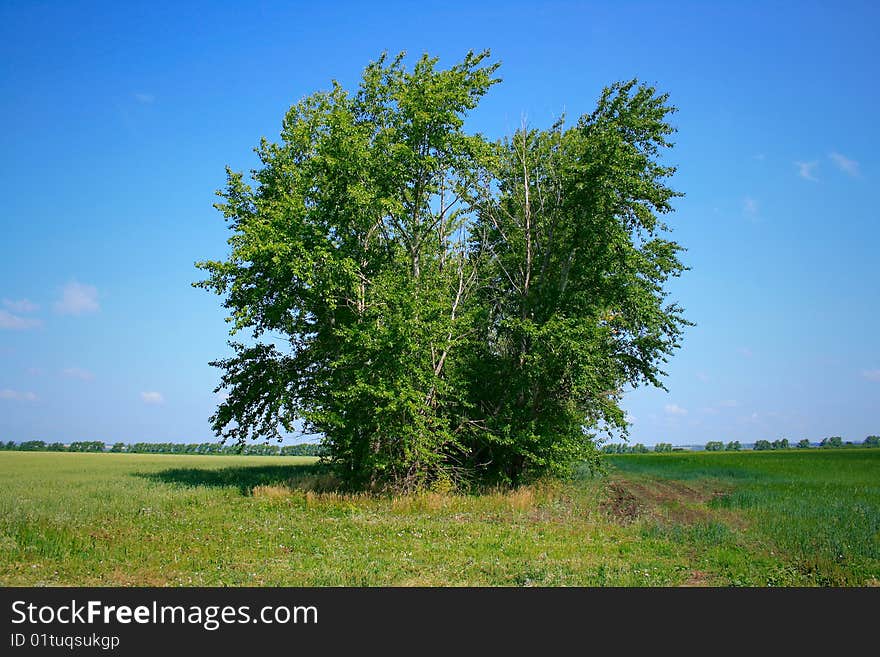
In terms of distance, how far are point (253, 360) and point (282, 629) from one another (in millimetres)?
22631

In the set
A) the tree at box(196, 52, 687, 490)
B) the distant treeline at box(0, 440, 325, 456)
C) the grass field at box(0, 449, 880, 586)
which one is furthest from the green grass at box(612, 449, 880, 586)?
the distant treeline at box(0, 440, 325, 456)

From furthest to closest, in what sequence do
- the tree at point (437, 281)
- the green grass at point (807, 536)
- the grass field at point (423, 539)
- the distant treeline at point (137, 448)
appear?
1. the distant treeline at point (137, 448)
2. the tree at point (437, 281)
3. the green grass at point (807, 536)
4. the grass field at point (423, 539)

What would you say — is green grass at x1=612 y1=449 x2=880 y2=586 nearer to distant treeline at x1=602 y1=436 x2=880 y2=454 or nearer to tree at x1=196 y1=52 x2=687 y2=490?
tree at x1=196 y1=52 x2=687 y2=490

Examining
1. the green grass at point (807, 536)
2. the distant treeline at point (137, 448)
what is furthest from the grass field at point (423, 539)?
the distant treeline at point (137, 448)

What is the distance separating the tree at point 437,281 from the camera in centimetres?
2423

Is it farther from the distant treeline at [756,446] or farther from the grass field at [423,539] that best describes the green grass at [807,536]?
the distant treeline at [756,446]

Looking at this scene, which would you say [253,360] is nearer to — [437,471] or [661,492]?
[437,471]

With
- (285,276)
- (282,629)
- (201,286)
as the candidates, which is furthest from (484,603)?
(201,286)

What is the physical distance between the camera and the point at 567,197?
27.0m

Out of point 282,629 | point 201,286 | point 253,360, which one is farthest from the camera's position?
point 253,360

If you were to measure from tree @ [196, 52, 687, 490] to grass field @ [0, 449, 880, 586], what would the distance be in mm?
3017

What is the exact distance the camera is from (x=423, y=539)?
54.0 feet

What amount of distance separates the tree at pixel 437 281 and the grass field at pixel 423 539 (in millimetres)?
3017

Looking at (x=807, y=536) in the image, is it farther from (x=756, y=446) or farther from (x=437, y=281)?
(x=756, y=446)
